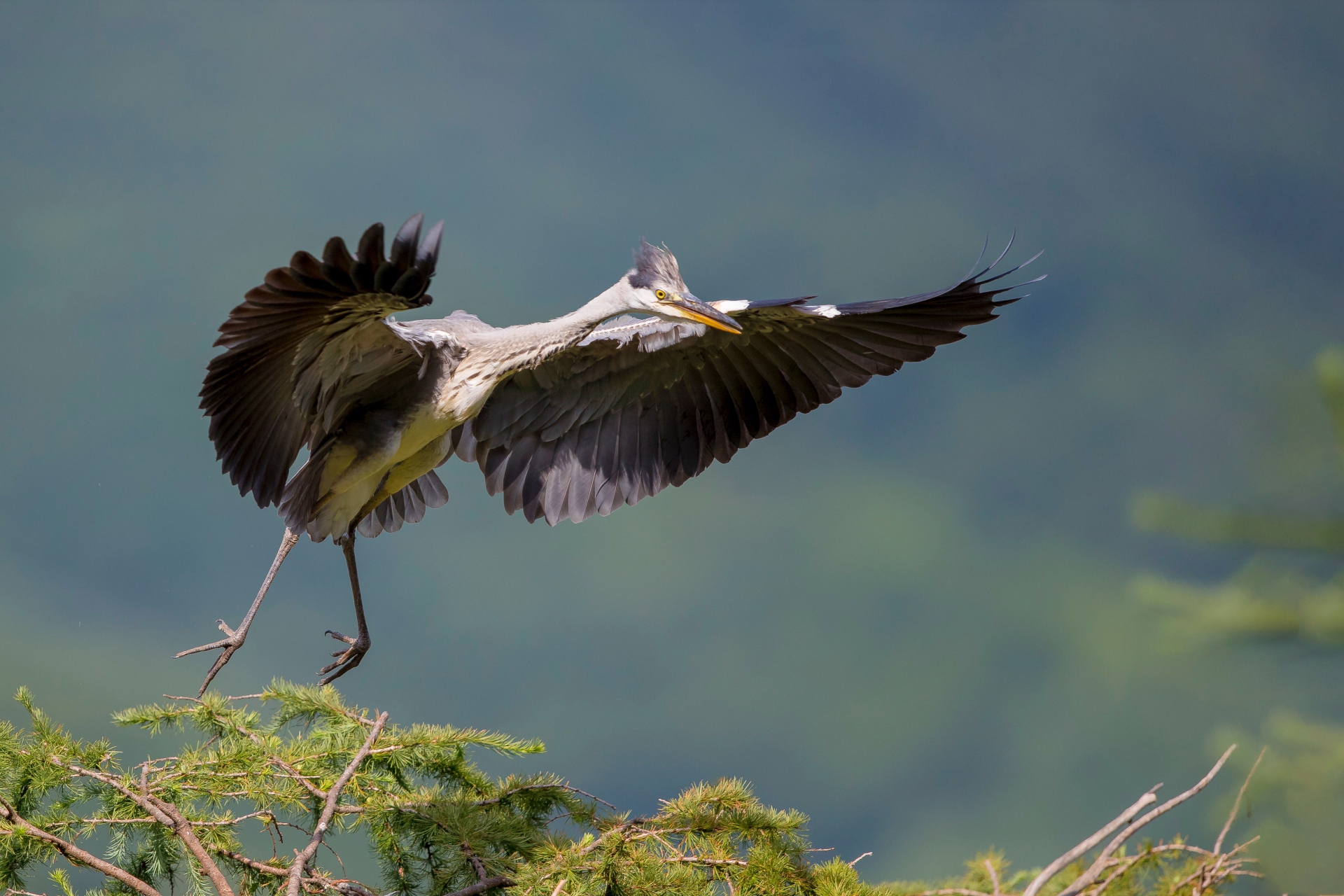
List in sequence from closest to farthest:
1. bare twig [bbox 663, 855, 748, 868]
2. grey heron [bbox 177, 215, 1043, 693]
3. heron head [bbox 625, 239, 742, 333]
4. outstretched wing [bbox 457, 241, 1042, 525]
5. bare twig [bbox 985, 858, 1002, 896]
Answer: bare twig [bbox 985, 858, 1002, 896] < bare twig [bbox 663, 855, 748, 868] < grey heron [bbox 177, 215, 1043, 693] < heron head [bbox 625, 239, 742, 333] < outstretched wing [bbox 457, 241, 1042, 525]

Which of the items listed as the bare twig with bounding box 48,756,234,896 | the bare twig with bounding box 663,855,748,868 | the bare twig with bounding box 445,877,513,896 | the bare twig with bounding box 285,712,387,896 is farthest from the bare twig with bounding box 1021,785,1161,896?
the bare twig with bounding box 48,756,234,896

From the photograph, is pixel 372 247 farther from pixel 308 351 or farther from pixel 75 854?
pixel 75 854

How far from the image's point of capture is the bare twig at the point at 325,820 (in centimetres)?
214

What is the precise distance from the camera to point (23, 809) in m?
2.46

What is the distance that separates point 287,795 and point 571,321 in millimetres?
1441

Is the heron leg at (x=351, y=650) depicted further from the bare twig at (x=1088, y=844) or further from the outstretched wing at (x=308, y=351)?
the bare twig at (x=1088, y=844)

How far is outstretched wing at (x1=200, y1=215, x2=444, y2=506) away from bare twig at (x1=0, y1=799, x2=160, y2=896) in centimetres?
105

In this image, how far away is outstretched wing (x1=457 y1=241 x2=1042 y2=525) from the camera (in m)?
3.19

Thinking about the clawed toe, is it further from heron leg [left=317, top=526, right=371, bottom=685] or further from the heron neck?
the heron neck

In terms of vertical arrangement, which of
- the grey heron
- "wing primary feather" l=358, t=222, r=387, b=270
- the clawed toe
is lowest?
the clawed toe

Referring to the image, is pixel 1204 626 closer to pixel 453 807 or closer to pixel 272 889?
pixel 453 807

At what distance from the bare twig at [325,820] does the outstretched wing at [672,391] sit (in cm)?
122

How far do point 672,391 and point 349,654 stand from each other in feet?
4.33

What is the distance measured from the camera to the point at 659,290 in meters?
3.01
